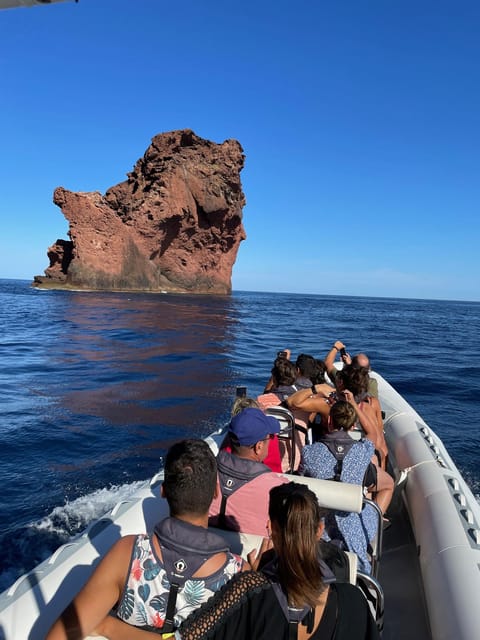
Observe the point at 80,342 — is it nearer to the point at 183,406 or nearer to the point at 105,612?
the point at 183,406

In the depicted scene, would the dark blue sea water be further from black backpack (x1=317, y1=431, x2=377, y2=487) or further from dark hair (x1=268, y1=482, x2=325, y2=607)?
dark hair (x1=268, y1=482, x2=325, y2=607)

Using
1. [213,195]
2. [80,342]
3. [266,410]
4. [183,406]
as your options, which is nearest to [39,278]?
[213,195]

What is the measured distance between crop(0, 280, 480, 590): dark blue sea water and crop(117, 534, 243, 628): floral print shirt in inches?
114

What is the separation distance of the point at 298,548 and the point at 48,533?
3.84 metres

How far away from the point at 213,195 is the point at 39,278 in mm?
25371

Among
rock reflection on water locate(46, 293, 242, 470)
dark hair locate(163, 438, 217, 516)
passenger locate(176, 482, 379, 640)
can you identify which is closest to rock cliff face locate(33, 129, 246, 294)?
rock reflection on water locate(46, 293, 242, 470)

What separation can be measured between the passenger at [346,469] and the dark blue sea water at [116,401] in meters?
2.92

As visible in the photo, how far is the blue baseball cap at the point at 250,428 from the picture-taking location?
2.36m

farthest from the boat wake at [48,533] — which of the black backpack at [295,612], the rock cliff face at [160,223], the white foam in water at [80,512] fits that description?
the rock cliff face at [160,223]

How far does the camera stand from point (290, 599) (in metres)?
1.41

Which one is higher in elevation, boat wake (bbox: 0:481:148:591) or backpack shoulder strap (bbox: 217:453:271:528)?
backpack shoulder strap (bbox: 217:453:271:528)

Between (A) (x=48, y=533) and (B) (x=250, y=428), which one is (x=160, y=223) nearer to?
(A) (x=48, y=533)

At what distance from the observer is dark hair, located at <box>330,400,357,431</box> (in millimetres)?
2826

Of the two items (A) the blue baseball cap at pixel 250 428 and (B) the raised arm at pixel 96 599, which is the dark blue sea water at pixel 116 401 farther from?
(A) the blue baseball cap at pixel 250 428
